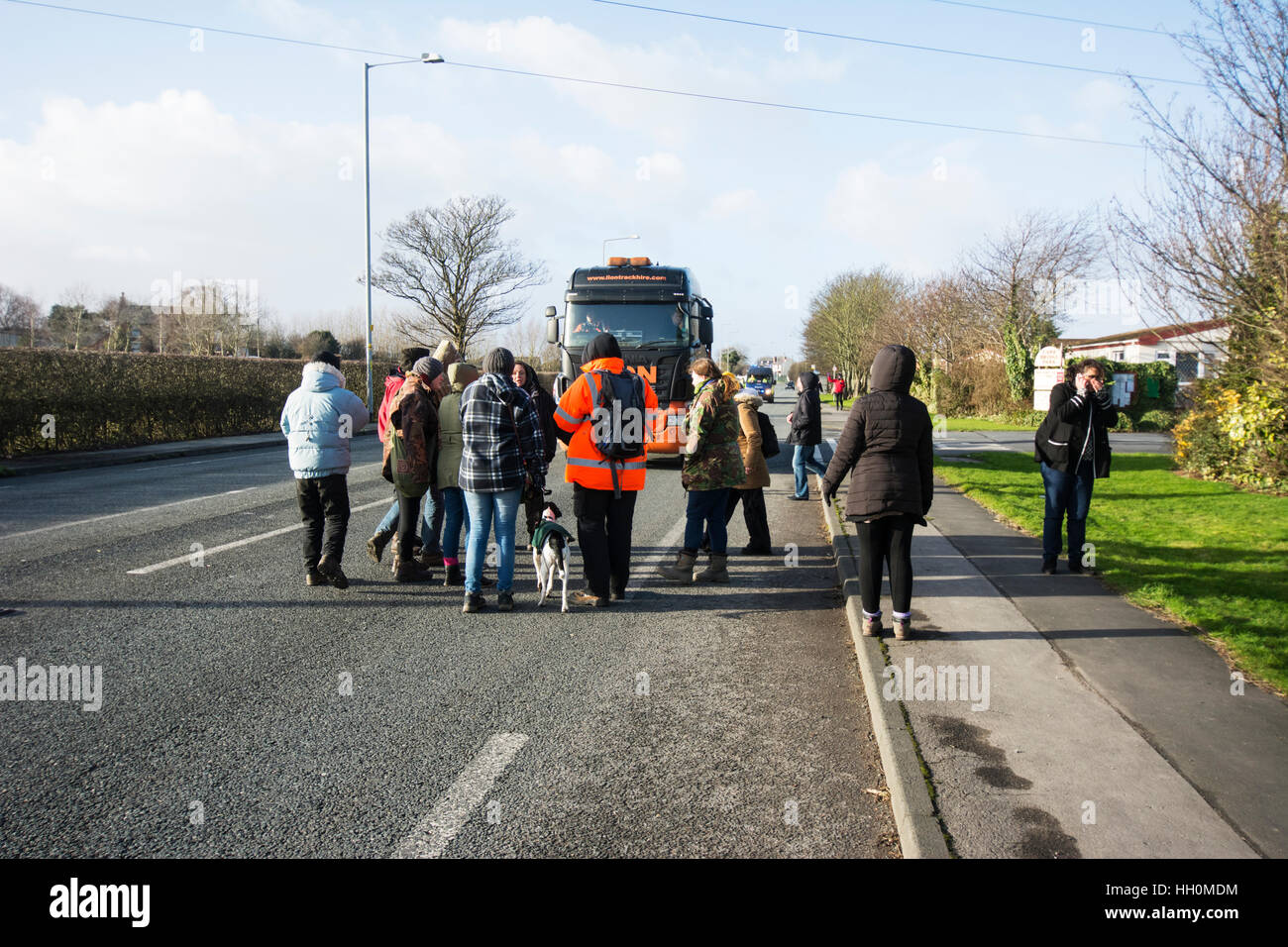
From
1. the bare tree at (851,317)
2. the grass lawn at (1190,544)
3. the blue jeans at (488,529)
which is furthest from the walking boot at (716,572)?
the bare tree at (851,317)

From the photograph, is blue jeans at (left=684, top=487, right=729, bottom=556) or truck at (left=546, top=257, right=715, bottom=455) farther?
truck at (left=546, top=257, right=715, bottom=455)

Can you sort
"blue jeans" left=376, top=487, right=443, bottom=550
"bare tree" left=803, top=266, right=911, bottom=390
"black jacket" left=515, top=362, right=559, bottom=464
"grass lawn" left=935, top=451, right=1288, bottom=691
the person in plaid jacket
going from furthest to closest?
"bare tree" left=803, top=266, right=911, bottom=390, "black jacket" left=515, top=362, right=559, bottom=464, "blue jeans" left=376, top=487, right=443, bottom=550, the person in plaid jacket, "grass lawn" left=935, top=451, right=1288, bottom=691

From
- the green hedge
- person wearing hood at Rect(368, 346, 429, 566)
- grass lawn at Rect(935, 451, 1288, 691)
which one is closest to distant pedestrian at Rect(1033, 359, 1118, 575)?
grass lawn at Rect(935, 451, 1288, 691)

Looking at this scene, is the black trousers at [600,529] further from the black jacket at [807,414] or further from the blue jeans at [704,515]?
the black jacket at [807,414]

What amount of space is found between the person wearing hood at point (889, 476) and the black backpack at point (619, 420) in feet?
5.40

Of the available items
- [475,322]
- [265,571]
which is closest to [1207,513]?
[265,571]

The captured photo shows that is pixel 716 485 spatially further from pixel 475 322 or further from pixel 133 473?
pixel 475 322

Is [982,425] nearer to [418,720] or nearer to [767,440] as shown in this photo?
[767,440]

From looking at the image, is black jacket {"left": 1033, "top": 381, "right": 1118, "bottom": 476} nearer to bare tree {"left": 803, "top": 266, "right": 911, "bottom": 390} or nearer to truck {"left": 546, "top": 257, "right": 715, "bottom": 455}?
truck {"left": 546, "top": 257, "right": 715, "bottom": 455}

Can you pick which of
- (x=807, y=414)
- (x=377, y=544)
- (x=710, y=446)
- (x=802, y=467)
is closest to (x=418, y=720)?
(x=710, y=446)

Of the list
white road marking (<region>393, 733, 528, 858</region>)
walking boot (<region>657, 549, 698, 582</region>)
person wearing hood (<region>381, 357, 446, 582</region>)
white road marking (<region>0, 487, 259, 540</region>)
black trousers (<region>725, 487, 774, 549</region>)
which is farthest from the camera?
white road marking (<region>0, 487, 259, 540</region>)

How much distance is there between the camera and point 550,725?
4453 millimetres

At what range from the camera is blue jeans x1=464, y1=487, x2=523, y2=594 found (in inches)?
261

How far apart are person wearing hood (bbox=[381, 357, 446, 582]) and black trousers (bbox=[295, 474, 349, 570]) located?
0.53m
